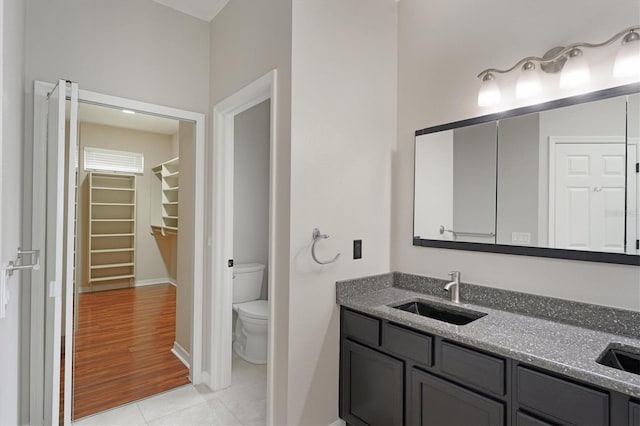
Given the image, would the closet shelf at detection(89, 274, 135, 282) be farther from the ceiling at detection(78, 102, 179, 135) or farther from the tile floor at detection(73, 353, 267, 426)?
the tile floor at detection(73, 353, 267, 426)

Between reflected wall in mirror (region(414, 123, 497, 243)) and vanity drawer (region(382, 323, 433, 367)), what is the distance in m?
0.72

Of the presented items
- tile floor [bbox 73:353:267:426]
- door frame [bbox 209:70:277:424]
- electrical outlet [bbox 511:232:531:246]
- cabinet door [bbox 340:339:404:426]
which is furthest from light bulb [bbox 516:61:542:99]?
tile floor [bbox 73:353:267:426]

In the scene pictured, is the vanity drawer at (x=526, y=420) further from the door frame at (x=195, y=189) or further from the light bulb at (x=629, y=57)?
the door frame at (x=195, y=189)

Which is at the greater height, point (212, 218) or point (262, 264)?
point (212, 218)

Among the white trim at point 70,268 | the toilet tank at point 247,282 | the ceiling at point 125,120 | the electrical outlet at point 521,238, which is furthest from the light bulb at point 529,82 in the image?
the ceiling at point 125,120

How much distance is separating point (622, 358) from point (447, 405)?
74 centimetres

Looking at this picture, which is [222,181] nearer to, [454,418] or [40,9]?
[40,9]

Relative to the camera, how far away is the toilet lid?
2.91 metres

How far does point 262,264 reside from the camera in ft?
11.7

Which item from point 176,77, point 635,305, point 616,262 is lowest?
point 635,305

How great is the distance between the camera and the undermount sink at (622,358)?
4.47ft

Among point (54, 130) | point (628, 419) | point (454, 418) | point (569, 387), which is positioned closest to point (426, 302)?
point (454, 418)

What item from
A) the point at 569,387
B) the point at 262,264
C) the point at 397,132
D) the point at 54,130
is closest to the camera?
the point at 569,387

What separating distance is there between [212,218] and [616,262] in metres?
2.41
